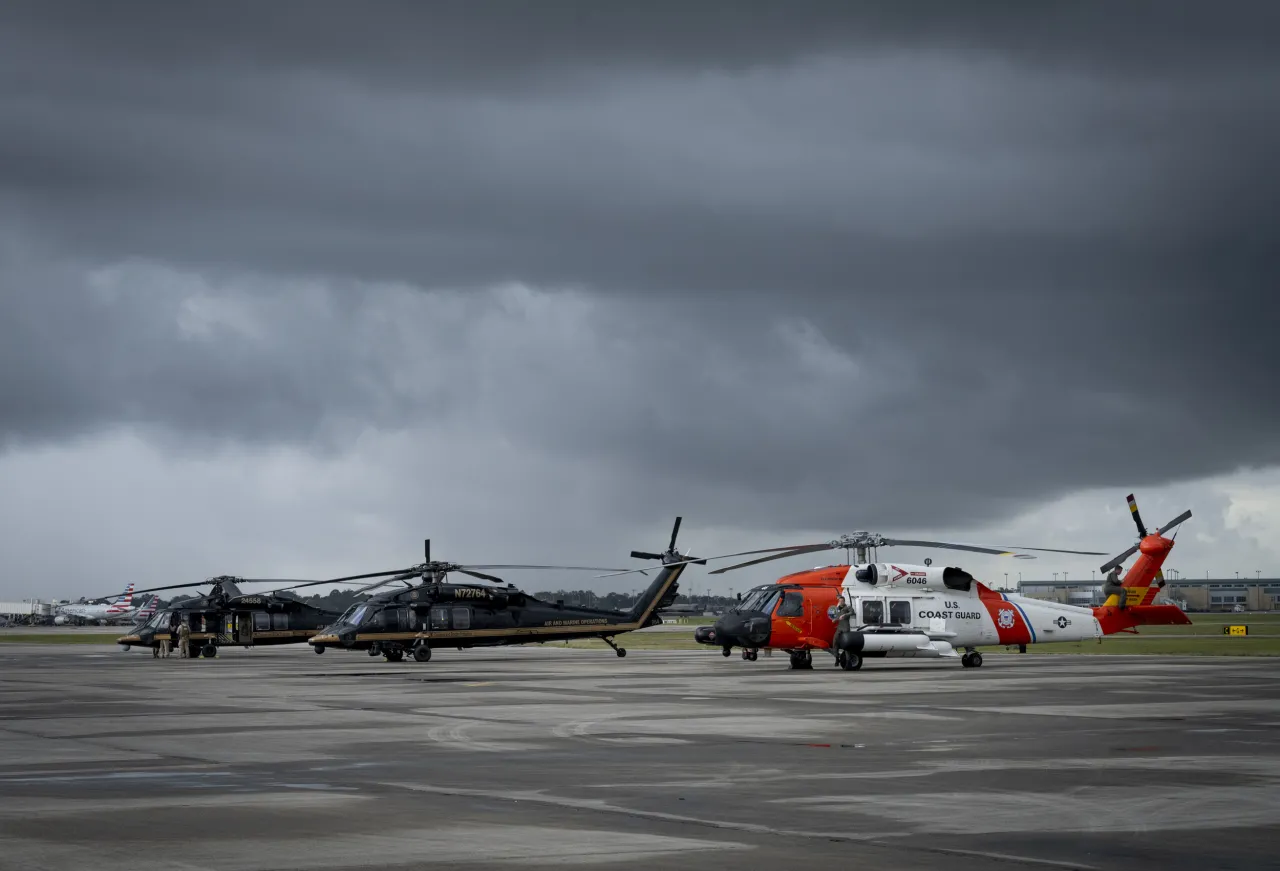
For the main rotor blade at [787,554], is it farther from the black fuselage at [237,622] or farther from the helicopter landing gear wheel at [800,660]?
the black fuselage at [237,622]

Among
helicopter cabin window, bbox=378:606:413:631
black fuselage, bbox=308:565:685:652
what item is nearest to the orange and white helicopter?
black fuselage, bbox=308:565:685:652

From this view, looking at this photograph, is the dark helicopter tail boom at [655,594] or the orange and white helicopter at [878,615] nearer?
the orange and white helicopter at [878,615]

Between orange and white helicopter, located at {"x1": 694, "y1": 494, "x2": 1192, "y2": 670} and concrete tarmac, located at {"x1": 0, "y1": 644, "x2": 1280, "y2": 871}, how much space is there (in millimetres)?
9728

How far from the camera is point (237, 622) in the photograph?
67.2 metres

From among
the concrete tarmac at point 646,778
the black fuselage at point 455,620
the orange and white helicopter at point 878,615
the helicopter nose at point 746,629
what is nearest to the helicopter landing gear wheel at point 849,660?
the orange and white helicopter at point 878,615

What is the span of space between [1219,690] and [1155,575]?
25.6 meters

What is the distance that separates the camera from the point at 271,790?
51.7ft

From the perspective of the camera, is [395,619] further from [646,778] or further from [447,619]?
[646,778]

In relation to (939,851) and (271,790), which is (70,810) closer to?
(271,790)

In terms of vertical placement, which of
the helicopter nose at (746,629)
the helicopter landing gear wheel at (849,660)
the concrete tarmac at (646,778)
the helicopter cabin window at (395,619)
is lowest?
the concrete tarmac at (646,778)

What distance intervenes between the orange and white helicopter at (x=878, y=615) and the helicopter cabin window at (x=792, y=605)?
0.11 ft

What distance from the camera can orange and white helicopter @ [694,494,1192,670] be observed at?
44938 millimetres

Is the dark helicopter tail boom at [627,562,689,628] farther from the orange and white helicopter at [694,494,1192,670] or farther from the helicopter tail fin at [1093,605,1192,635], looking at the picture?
the helicopter tail fin at [1093,605,1192,635]

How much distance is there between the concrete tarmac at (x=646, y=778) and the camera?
11.8 metres
